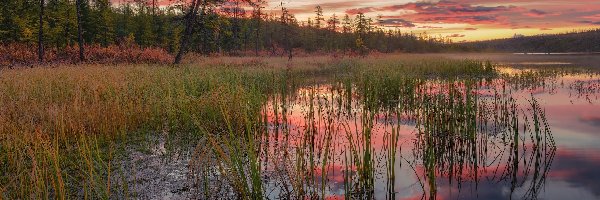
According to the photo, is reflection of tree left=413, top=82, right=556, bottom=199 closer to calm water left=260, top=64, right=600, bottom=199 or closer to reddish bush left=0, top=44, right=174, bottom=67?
calm water left=260, top=64, right=600, bottom=199

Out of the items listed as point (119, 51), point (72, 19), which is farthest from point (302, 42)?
point (119, 51)

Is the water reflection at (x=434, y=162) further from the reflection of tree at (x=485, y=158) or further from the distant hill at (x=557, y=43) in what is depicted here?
the distant hill at (x=557, y=43)

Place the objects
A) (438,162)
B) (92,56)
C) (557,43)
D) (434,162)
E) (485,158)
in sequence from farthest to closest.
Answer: (557,43)
(92,56)
(485,158)
(438,162)
(434,162)

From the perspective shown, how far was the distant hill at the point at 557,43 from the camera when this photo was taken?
4115 inches

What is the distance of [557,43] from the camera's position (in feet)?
393

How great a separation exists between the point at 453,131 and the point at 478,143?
0.61 meters

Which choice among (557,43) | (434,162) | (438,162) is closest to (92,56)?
(438,162)

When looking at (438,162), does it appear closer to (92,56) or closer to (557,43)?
(92,56)

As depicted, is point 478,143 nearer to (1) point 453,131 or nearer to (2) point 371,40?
(1) point 453,131

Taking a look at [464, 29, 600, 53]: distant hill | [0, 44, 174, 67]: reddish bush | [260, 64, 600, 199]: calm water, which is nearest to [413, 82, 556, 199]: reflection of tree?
[260, 64, 600, 199]: calm water

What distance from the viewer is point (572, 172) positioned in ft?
20.8

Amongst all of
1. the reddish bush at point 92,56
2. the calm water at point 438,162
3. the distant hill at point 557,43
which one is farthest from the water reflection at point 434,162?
the distant hill at point 557,43

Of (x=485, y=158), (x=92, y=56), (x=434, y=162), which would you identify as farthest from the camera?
(x=92, y=56)

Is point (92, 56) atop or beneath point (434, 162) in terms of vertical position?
atop
